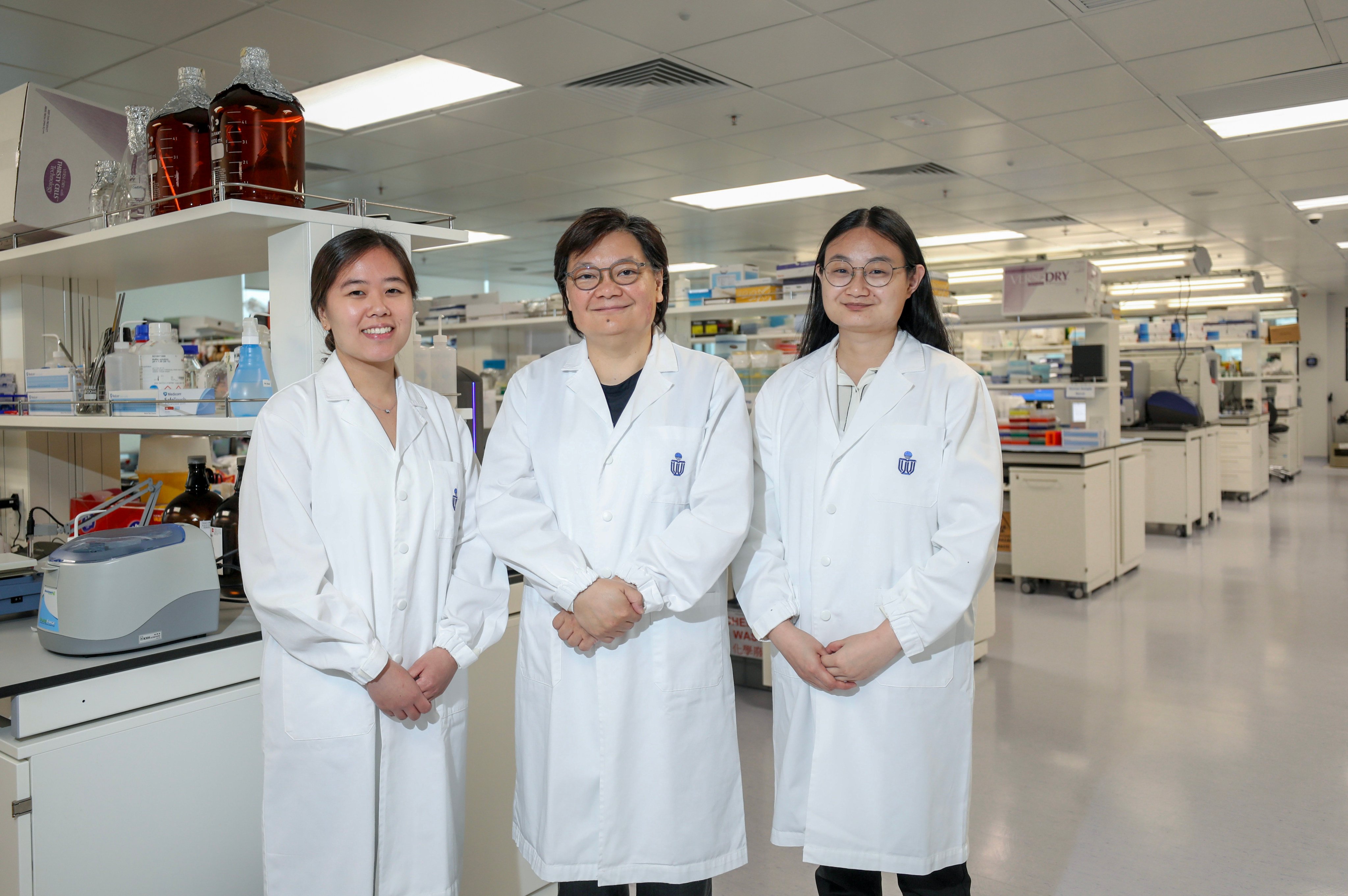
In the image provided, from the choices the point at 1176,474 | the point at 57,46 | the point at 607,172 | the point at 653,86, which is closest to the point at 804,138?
the point at 653,86

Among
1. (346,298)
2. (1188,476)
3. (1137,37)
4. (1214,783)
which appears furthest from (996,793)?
(1188,476)

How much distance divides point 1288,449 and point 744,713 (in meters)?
13.1

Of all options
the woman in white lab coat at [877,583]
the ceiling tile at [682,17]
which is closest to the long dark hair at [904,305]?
the woman in white lab coat at [877,583]

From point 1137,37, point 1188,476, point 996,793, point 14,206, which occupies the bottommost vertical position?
point 996,793

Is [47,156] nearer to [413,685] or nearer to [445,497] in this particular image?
[445,497]

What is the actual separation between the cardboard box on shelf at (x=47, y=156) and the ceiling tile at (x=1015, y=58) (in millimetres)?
3751

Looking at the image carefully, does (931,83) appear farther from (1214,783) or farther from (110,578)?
(110,578)

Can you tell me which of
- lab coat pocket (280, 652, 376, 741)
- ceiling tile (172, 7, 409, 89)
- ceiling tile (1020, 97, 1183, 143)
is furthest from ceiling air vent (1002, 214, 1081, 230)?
lab coat pocket (280, 652, 376, 741)

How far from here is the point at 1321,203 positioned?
8422mm

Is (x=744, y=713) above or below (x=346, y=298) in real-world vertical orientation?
below

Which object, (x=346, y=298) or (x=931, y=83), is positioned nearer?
(x=346, y=298)

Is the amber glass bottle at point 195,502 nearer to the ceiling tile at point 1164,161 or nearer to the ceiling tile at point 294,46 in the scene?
the ceiling tile at point 294,46

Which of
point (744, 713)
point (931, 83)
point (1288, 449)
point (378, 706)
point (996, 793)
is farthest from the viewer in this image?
point (1288, 449)

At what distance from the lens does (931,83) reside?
5.09 metres
